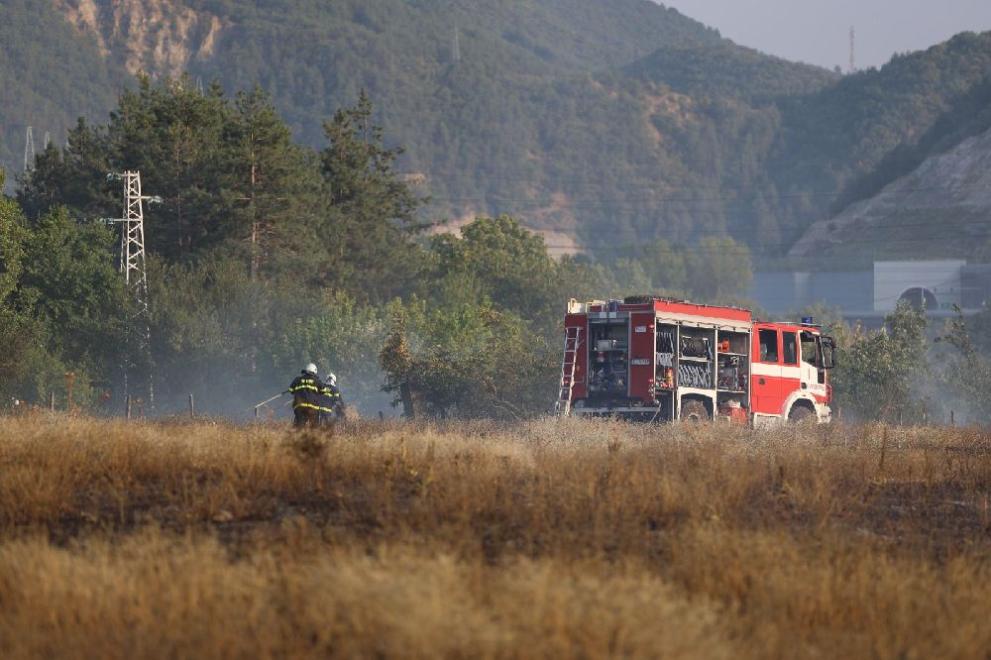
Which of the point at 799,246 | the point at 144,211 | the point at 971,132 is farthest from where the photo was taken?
the point at 799,246

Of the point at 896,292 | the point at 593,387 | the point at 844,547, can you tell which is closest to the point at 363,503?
the point at 844,547

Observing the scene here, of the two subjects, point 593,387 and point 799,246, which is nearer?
point 593,387

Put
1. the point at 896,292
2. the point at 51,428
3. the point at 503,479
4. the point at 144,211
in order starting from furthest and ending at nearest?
the point at 896,292
the point at 144,211
the point at 51,428
the point at 503,479

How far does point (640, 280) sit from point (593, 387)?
14190cm

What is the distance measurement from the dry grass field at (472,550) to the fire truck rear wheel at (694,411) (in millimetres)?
9406

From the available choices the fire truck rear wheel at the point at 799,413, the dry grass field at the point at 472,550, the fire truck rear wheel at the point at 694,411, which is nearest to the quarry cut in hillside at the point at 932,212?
the fire truck rear wheel at the point at 799,413

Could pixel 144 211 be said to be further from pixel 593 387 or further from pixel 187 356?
pixel 593 387

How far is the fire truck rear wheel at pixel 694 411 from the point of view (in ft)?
92.8

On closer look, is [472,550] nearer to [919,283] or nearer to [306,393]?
[306,393]

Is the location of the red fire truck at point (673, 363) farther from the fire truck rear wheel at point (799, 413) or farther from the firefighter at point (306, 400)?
the firefighter at point (306, 400)

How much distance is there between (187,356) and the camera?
5106 centimetres

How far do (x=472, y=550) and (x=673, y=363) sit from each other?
17524 mm

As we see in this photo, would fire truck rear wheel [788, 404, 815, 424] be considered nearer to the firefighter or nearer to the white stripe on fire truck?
the white stripe on fire truck

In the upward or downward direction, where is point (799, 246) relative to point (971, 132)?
downward
